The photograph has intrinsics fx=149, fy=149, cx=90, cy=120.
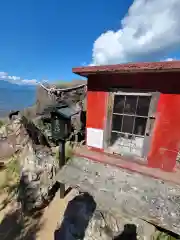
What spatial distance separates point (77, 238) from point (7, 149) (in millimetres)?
7883

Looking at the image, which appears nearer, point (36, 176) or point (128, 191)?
point (128, 191)

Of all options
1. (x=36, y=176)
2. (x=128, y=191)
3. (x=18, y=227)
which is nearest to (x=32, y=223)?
(x=18, y=227)

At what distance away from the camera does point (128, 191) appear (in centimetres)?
359

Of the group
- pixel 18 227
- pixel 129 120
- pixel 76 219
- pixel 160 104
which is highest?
pixel 160 104

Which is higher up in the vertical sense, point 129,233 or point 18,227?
point 129,233

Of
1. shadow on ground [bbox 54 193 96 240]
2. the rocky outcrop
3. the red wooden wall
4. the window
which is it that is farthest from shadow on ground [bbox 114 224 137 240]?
the rocky outcrop

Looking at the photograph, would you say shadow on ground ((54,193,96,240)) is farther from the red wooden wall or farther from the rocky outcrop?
the red wooden wall

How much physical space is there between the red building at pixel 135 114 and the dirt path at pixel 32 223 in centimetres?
294

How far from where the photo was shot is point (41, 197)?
19.7ft

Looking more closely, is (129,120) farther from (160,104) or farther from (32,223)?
(32,223)

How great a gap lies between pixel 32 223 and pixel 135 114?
17.6 ft

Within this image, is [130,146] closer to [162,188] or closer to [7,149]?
[162,188]

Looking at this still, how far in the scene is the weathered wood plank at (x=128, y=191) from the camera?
3.17 metres

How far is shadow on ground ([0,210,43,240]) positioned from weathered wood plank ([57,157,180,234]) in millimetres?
2661
